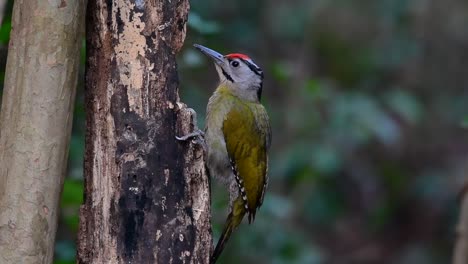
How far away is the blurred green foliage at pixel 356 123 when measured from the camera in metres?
8.78

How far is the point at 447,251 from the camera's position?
10914mm

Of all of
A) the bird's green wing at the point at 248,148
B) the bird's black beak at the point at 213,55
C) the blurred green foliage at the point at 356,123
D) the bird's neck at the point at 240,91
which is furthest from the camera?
the blurred green foliage at the point at 356,123

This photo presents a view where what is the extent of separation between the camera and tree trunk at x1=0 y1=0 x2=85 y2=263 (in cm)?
448

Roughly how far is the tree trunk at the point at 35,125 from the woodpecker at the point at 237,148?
132 cm

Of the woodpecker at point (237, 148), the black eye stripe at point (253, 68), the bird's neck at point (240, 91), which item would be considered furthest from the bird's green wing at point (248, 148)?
the black eye stripe at point (253, 68)

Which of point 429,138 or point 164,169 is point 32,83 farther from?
point 429,138

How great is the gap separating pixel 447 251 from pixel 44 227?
280 inches

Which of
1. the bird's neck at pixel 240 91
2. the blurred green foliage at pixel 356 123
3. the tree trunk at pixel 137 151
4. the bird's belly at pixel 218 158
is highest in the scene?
the blurred green foliage at pixel 356 123

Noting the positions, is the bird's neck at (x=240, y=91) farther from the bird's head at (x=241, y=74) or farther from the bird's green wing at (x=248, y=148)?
the bird's green wing at (x=248, y=148)

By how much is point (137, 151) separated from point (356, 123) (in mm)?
4402

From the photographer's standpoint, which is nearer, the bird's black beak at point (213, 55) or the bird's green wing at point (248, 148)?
the bird's green wing at point (248, 148)

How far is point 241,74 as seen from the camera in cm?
641

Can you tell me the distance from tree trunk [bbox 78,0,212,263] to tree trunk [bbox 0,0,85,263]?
14 centimetres

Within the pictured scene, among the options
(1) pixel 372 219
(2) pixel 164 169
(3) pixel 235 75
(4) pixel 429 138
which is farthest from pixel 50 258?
(4) pixel 429 138
